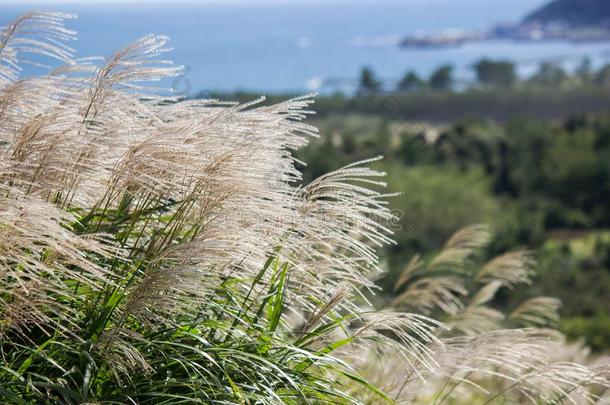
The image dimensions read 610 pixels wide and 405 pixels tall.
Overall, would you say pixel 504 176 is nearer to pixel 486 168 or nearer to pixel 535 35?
pixel 486 168

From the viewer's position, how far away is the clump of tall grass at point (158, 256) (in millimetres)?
1957

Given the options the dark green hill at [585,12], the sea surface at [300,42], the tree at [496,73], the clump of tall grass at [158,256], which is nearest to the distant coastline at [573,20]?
the dark green hill at [585,12]

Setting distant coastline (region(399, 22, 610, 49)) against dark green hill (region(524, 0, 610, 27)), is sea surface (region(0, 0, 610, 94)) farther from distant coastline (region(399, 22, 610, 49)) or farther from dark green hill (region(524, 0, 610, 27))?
dark green hill (region(524, 0, 610, 27))

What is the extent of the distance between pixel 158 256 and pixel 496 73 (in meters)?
52.7

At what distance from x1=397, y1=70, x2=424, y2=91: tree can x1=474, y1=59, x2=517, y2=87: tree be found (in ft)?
36.0

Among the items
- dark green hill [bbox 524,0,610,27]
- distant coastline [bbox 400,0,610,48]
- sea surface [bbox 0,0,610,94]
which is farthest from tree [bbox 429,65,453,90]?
dark green hill [bbox 524,0,610,27]

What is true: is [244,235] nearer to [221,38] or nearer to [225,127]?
[225,127]

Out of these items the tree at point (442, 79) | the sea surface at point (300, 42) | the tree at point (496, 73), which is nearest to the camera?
the sea surface at point (300, 42)

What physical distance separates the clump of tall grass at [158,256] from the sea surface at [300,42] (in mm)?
16060

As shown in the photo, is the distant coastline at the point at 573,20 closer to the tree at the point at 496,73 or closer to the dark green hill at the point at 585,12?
the dark green hill at the point at 585,12

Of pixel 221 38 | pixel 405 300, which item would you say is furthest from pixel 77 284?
pixel 221 38

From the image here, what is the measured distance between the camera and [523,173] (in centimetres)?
4069

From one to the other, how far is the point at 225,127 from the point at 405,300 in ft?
4.45

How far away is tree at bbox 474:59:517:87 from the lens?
51.8 metres
